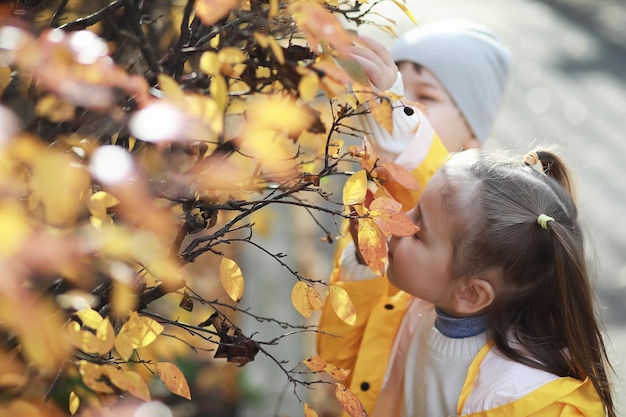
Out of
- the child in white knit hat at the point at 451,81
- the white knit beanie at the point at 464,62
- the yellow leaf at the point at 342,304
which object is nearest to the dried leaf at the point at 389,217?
the yellow leaf at the point at 342,304

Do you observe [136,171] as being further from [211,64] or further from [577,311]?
[577,311]

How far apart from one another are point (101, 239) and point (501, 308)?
0.93m

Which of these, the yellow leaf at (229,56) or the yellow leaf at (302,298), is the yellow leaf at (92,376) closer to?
the yellow leaf at (302,298)

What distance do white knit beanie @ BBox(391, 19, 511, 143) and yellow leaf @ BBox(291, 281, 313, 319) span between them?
1253 mm

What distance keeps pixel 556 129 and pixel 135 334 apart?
16.8 feet

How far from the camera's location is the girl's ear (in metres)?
1.75

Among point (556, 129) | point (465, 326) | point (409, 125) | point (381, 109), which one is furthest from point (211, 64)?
point (556, 129)

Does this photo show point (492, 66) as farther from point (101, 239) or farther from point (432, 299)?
point (101, 239)

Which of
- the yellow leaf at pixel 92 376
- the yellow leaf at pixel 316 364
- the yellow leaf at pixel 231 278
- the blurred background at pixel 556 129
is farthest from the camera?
the blurred background at pixel 556 129

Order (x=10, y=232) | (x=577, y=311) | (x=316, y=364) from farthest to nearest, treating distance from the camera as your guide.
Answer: (x=577, y=311)
(x=316, y=364)
(x=10, y=232)

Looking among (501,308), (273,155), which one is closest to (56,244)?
(273,155)

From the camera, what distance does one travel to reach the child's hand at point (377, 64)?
1.56 m

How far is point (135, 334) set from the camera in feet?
4.12

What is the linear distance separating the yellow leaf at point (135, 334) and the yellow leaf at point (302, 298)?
223 mm
